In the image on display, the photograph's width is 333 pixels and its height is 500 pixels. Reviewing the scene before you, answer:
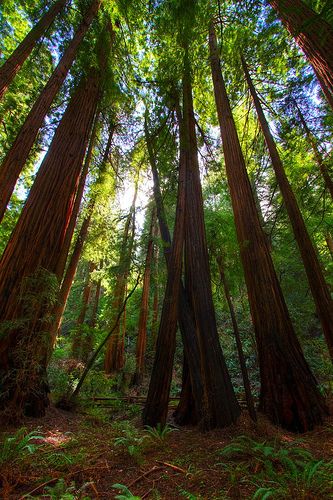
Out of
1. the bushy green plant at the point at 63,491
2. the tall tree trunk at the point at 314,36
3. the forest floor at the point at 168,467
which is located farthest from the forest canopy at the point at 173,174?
the bushy green plant at the point at 63,491

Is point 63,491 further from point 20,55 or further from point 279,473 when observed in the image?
point 20,55

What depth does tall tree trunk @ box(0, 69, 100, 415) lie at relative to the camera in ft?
11.5

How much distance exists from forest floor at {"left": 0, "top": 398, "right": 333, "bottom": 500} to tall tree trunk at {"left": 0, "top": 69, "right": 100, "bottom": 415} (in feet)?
1.75

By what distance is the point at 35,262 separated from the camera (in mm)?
4020

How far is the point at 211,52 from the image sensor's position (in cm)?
677

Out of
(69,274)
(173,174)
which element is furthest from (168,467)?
(173,174)

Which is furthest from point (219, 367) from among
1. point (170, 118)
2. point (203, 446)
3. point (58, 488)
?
point (170, 118)

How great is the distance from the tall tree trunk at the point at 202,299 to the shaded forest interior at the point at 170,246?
0.03 metres

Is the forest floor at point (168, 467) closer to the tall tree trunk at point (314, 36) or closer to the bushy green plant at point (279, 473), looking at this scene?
the bushy green plant at point (279, 473)

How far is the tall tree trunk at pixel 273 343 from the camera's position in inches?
151

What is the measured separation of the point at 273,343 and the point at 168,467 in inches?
95.4

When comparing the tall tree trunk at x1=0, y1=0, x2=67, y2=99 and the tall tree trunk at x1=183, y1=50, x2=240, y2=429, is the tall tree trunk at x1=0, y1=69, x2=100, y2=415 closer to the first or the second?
the tall tree trunk at x1=0, y1=0, x2=67, y2=99

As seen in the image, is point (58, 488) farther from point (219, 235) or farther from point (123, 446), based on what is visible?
point (219, 235)

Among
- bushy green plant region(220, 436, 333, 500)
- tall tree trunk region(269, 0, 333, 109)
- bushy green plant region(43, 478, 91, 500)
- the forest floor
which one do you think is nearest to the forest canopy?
tall tree trunk region(269, 0, 333, 109)
